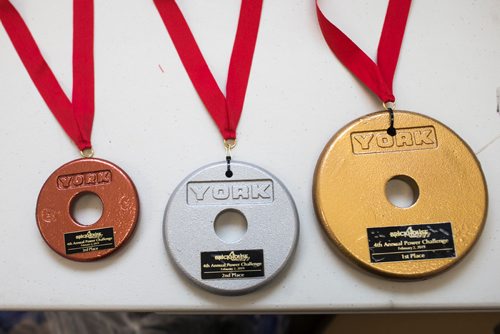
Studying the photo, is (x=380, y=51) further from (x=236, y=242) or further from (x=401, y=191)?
(x=236, y=242)

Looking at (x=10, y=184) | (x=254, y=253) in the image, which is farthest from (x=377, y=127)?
(x=10, y=184)

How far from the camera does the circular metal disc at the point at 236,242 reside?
0.73 m

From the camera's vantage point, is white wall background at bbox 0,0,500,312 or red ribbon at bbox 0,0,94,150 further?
red ribbon at bbox 0,0,94,150

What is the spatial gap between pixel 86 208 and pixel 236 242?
0.33 meters

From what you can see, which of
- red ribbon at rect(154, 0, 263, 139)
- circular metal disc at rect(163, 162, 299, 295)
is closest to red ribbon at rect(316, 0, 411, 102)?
red ribbon at rect(154, 0, 263, 139)

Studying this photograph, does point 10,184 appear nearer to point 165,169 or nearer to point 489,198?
point 165,169

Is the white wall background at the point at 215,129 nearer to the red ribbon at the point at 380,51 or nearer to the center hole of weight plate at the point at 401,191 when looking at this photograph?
the red ribbon at the point at 380,51

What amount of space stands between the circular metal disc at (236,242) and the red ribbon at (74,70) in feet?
0.93

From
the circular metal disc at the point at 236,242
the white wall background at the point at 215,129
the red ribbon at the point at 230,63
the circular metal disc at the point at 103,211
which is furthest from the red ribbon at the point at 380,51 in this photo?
the circular metal disc at the point at 103,211

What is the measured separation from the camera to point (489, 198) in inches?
31.2

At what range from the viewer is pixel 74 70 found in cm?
91

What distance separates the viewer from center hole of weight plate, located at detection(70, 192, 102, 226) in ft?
2.66

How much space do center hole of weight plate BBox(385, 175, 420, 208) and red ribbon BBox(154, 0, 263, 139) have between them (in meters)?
0.34

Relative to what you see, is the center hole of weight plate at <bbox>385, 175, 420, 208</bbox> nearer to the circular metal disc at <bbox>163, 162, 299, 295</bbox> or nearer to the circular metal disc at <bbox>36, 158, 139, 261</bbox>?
the circular metal disc at <bbox>163, 162, 299, 295</bbox>
